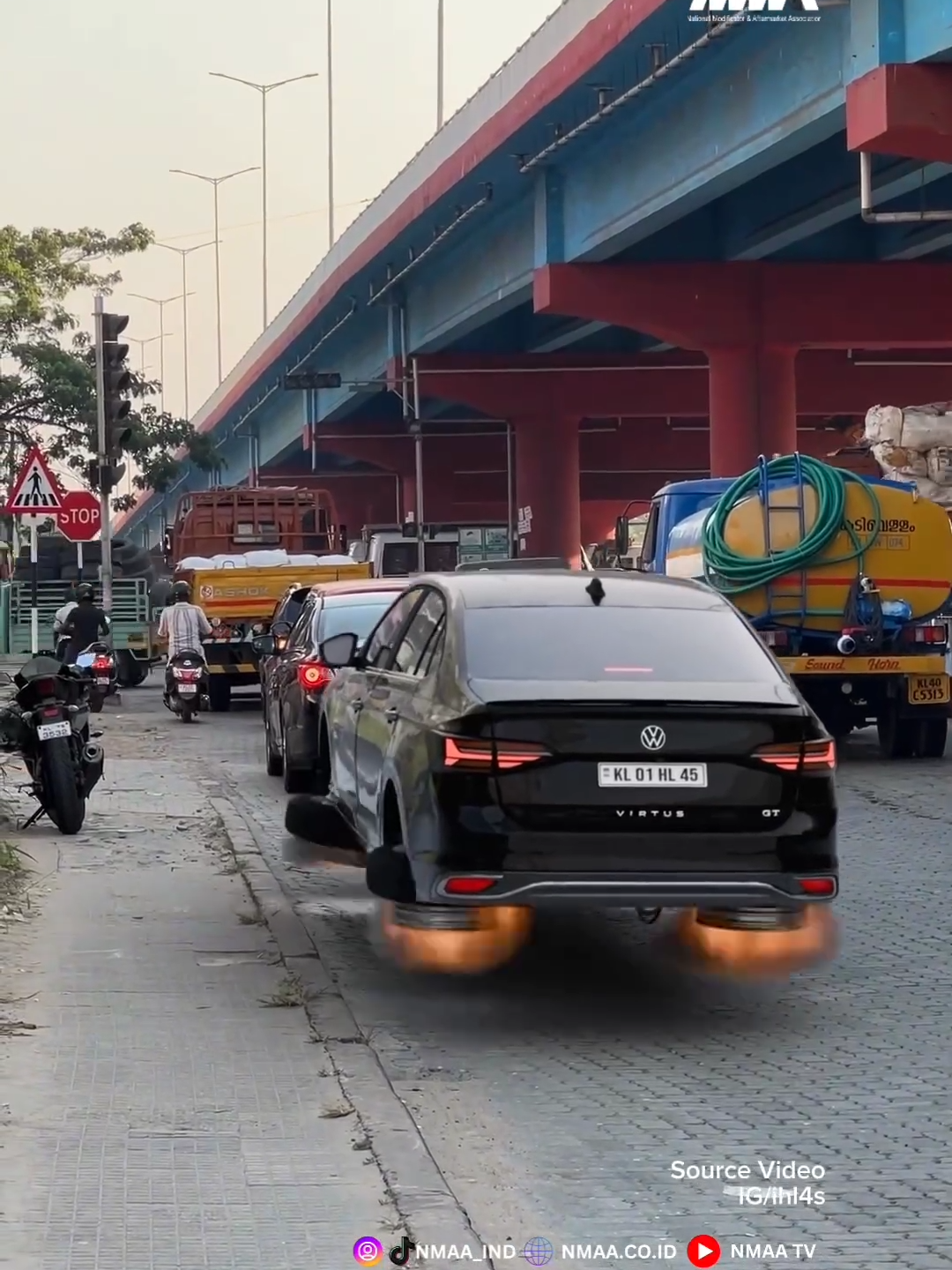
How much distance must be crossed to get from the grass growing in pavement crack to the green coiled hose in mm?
10648

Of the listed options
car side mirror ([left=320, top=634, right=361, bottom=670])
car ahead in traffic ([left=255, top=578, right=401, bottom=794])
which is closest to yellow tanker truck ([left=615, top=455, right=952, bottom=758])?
car ahead in traffic ([left=255, top=578, right=401, bottom=794])

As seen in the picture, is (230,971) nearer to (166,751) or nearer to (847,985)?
(847,985)

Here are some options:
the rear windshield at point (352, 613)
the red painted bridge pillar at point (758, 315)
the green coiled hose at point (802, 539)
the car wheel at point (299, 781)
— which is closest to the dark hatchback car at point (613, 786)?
the car wheel at point (299, 781)


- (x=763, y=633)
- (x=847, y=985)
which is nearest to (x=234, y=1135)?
(x=847, y=985)

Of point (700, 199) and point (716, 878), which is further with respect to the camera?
point (700, 199)

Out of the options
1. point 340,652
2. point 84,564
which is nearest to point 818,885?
point 340,652

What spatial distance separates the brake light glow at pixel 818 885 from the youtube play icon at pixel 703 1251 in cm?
271

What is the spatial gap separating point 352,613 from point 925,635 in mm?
5738

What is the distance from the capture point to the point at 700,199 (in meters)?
24.8

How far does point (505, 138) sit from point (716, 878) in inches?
825

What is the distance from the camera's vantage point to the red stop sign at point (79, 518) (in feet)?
103

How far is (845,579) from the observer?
1911 centimetres

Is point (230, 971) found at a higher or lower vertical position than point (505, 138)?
lower

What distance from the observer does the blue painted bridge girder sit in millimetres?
20891
